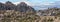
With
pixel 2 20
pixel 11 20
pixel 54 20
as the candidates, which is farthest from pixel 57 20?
pixel 2 20

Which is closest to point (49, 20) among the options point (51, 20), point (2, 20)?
point (51, 20)

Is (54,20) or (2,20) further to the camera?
(2,20)

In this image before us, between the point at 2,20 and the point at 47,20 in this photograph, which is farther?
the point at 2,20

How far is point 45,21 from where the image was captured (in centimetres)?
2856

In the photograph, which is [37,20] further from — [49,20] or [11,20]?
[11,20]

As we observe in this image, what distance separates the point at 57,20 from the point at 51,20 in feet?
3.37

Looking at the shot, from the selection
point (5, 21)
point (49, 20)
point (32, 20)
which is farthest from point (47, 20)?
point (5, 21)

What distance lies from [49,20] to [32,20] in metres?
2.99

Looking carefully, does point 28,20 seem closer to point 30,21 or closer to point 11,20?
point 30,21

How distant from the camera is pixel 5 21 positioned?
31094mm

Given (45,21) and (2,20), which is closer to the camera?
(45,21)

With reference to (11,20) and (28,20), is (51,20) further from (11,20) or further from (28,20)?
(11,20)

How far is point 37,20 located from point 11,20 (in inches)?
186

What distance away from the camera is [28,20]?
98.3ft
